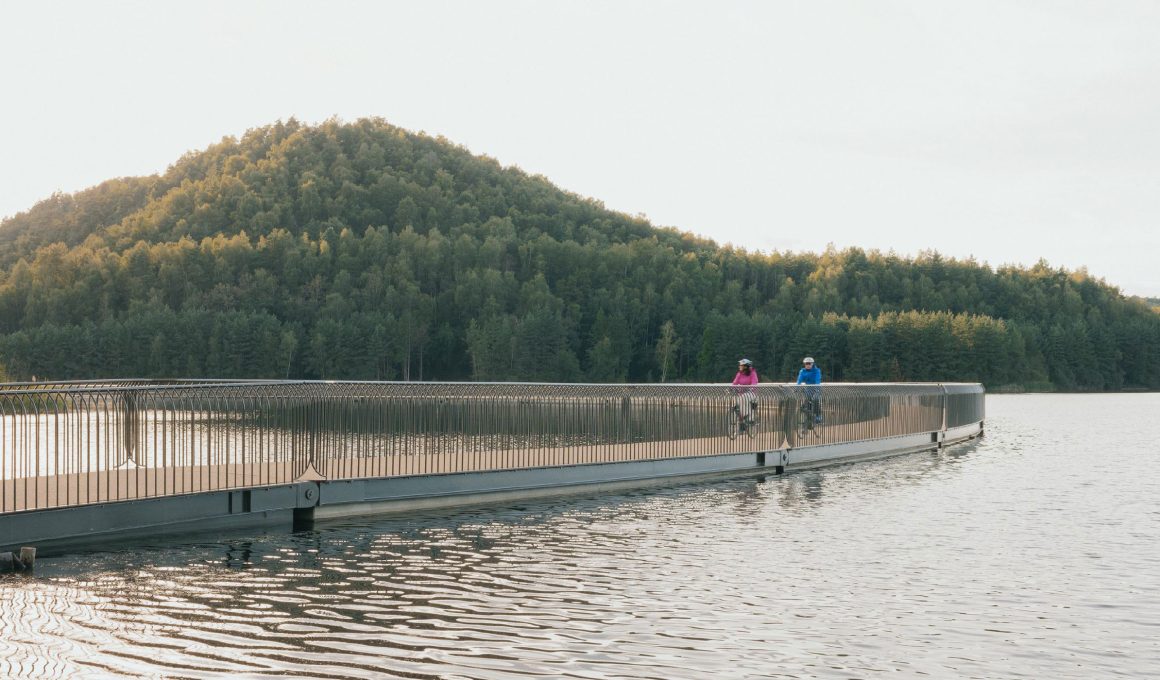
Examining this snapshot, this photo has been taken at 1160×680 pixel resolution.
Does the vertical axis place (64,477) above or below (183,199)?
below

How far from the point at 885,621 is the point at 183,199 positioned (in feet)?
634

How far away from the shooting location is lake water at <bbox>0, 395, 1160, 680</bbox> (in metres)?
11.3

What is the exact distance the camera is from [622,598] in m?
14.4

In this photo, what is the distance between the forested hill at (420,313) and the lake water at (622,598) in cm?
13355

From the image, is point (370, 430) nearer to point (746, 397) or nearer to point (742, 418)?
point (746, 397)

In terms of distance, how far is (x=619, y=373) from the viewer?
167 meters

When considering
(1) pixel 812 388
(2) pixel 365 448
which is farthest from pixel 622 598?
(1) pixel 812 388

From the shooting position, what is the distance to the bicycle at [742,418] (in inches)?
1223

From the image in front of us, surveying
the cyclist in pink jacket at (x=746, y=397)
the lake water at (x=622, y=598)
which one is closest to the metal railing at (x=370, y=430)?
the cyclist in pink jacket at (x=746, y=397)

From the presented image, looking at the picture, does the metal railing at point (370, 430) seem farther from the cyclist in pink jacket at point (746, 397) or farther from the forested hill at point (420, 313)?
the forested hill at point (420, 313)

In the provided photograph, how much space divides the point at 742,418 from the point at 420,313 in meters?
137

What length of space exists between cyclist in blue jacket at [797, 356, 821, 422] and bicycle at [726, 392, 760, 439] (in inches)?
108

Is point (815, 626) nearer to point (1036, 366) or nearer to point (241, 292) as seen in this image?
point (241, 292)

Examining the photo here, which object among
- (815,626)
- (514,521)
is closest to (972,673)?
(815,626)
